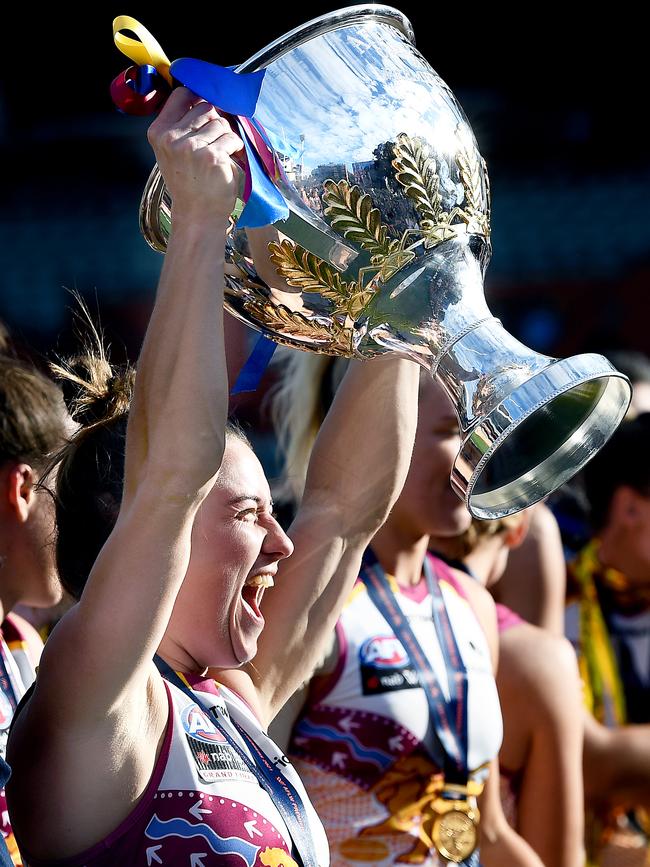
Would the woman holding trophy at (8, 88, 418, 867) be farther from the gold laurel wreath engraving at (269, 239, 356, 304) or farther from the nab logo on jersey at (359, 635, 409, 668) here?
the nab logo on jersey at (359, 635, 409, 668)

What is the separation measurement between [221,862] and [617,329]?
10527 millimetres

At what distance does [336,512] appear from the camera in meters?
1.94

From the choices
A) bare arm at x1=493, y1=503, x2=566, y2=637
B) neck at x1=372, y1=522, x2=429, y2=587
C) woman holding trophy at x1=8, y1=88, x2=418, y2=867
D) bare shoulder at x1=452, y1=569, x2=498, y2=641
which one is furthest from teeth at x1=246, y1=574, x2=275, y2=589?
bare arm at x1=493, y1=503, x2=566, y2=637

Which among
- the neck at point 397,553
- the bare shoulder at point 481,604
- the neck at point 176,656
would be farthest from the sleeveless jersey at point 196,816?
the bare shoulder at point 481,604

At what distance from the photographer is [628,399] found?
1394 mm

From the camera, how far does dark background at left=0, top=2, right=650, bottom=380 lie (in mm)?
11555

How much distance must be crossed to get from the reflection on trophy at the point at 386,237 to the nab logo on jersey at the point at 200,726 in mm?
431

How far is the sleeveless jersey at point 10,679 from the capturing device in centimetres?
190

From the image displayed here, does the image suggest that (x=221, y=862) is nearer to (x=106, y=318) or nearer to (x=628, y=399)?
(x=628, y=399)

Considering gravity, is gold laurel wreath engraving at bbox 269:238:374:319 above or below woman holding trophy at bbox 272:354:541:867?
above

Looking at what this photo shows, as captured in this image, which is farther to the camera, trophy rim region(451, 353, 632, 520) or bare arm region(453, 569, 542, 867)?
bare arm region(453, 569, 542, 867)

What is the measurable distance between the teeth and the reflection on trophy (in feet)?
1.43

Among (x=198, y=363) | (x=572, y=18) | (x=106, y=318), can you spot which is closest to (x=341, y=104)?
(x=198, y=363)

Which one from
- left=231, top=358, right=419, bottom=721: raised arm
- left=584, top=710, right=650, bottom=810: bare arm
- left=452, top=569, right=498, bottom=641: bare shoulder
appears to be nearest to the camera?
left=231, top=358, right=419, bottom=721: raised arm
